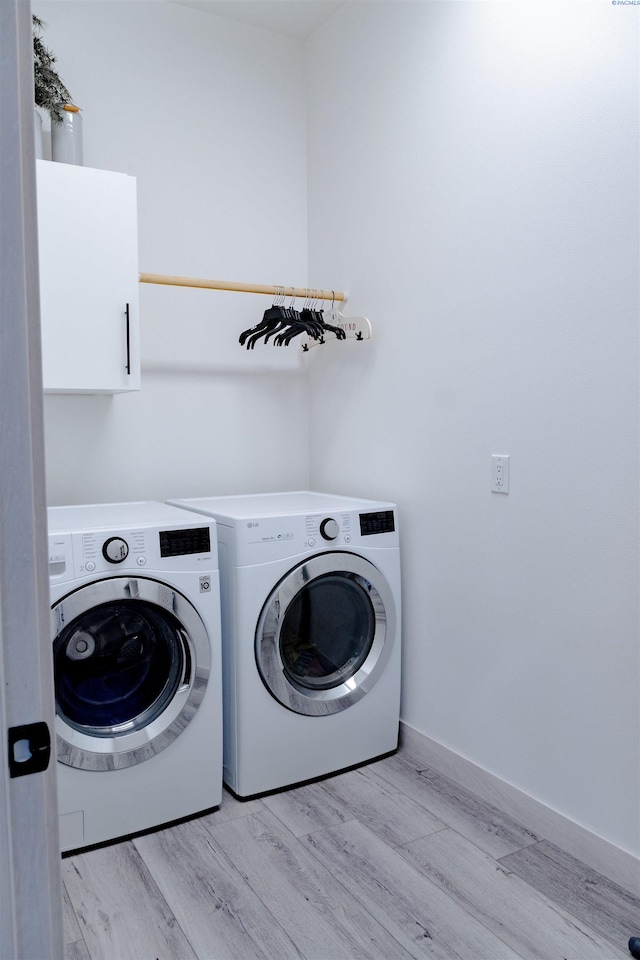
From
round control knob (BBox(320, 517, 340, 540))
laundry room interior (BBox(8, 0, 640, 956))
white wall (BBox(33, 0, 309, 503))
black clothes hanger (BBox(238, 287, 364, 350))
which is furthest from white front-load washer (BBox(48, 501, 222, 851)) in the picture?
black clothes hanger (BBox(238, 287, 364, 350))

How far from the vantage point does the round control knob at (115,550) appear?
1.90 metres

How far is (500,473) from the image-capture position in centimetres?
209

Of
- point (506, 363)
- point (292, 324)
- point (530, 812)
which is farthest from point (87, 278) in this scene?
point (530, 812)

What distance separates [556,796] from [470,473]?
3.11 feet

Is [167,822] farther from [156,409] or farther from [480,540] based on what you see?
[156,409]

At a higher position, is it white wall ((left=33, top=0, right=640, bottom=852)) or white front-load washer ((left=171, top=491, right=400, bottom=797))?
white wall ((left=33, top=0, right=640, bottom=852))

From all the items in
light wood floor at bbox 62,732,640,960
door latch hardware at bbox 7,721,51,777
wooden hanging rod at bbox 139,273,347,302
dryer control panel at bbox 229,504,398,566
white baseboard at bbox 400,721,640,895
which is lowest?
light wood floor at bbox 62,732,640,960

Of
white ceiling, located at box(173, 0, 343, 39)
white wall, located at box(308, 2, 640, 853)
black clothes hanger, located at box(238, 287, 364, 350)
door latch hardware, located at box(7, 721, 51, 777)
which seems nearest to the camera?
door latch hardware, located at box(7, 721, 51, 777)

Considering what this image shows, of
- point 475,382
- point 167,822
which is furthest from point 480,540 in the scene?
point 167,822

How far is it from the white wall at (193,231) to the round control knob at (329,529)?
31.7 inches

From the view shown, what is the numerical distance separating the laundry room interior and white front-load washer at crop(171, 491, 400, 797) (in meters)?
0.15

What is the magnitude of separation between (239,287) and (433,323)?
749 millimetres

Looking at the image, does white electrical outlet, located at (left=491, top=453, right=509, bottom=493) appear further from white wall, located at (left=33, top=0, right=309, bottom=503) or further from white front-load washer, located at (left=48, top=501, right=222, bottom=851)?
white wall, located at (left=33, top=0, right=309, bottom=503)

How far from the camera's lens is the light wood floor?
1568mm
